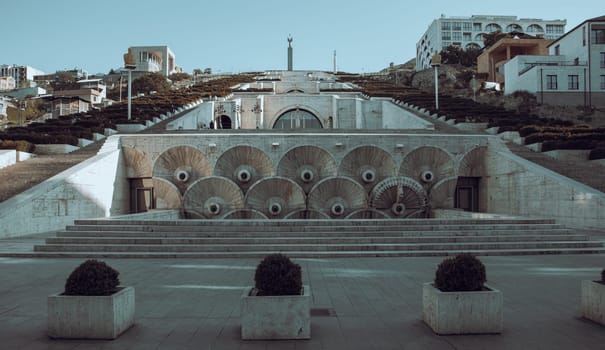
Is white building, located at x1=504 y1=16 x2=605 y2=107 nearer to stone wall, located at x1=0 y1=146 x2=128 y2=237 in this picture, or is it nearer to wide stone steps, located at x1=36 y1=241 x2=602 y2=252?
wide stone steps, located at x1=36 y1=241 x2=602 y2=252

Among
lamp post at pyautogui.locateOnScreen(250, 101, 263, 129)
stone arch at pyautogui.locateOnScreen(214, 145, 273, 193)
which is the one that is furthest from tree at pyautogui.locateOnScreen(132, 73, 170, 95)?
stone arch at pyautogui.locateOnScreen(214, 145, 273, 193)

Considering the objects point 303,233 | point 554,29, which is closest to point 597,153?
point 303,233

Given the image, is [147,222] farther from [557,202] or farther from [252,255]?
[557,202]

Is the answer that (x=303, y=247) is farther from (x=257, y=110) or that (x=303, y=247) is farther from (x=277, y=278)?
(x=257, y=110)

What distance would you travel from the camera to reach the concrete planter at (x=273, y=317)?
14.0 feet

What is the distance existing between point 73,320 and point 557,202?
13.9 metres

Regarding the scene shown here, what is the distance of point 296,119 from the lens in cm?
4025

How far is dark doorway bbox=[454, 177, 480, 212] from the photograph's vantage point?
1892 centimetres


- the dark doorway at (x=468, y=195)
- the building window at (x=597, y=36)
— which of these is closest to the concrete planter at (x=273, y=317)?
the dark doorway at (x=468, y=195)

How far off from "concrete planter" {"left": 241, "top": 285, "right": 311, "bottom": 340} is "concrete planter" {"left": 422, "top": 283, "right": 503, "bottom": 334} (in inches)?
52.1

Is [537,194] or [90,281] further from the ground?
[537,194]

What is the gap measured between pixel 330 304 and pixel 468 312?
1.81m

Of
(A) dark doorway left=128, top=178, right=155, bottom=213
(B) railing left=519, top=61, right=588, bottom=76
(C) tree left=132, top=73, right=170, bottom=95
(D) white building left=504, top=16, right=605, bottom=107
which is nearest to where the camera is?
(A) dark doorway left=128, top=178, right=155, bottom=213

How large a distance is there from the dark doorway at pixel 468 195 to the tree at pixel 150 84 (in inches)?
2072
